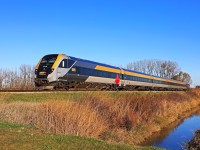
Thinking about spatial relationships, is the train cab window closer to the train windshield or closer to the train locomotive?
the train locomotive

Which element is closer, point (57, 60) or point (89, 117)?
point (89, 117)

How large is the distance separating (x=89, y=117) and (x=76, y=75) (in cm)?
1122

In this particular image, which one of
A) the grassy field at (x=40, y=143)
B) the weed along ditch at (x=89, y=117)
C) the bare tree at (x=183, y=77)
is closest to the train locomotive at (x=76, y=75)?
the weed along ditch at (x=89, y=117)

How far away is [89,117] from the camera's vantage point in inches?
551

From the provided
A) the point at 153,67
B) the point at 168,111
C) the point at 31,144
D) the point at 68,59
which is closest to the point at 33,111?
the point at 31,144

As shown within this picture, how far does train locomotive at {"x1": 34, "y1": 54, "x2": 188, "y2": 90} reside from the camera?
869 inches

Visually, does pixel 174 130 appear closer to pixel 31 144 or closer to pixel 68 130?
pixel 68 130

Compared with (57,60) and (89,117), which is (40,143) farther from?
(57,60)

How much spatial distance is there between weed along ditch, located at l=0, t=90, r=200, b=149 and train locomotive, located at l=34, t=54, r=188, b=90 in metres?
3.26

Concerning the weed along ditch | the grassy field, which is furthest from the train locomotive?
the grassy field

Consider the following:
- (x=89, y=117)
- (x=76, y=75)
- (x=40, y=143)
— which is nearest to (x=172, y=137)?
(x=89, y=117)

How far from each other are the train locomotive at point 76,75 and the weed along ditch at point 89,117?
3256mm

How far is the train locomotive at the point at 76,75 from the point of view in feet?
72.4

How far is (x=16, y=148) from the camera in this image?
7.18 meters
